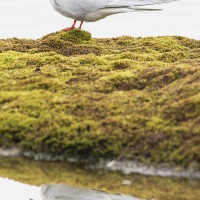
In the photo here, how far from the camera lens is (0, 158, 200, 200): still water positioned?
6.92 metres

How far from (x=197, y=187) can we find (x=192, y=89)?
1177 mm

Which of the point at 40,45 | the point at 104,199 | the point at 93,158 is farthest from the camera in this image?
the point at 40,45

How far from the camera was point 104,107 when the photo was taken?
7766mm

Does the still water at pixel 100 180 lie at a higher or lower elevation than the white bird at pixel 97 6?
lower

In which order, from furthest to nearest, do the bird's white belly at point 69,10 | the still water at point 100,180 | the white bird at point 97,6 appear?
the bird's white belly at point 69,10 → the white bird at point 97,6 → the still water at point 100,180

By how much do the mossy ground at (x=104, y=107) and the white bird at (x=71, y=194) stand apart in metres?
0.41

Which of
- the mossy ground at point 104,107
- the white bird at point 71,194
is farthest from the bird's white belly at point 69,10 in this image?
the white bird at point 71,194

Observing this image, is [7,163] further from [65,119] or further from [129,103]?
[129,103]

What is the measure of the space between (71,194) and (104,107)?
1.05m

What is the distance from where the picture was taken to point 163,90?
7.98 meters

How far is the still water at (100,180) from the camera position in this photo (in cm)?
692

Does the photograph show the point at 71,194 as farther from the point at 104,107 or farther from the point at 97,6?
the point at 97,6

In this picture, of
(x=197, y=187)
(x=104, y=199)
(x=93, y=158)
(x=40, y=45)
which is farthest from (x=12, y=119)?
(x=40, y=45)

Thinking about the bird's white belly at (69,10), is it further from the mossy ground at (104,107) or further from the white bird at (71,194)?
the white bird at (71,194)
